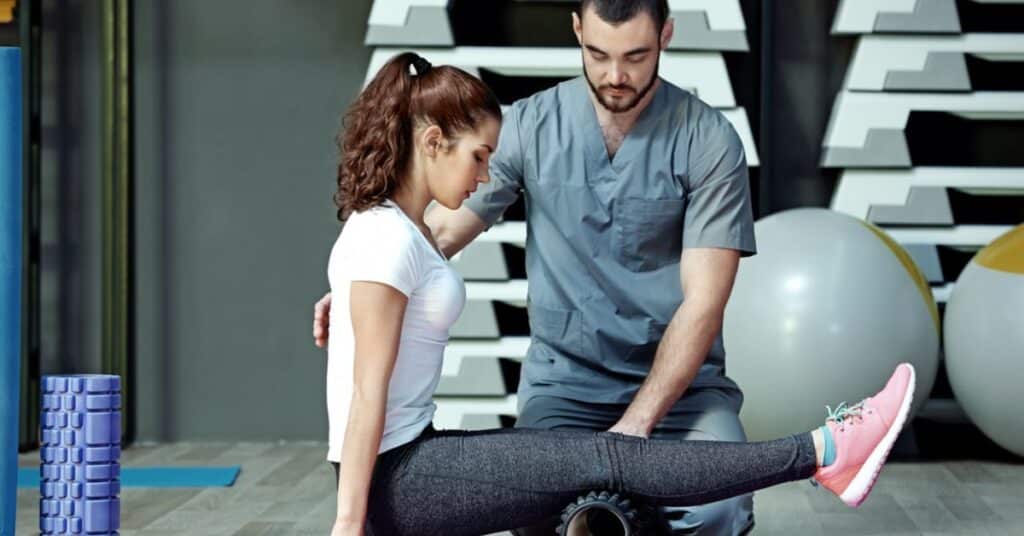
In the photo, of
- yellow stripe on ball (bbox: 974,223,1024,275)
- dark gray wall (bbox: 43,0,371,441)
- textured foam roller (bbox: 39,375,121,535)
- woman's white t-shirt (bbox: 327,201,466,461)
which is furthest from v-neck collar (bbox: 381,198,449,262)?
dark gray wall (bbox: 43,0,371,441)

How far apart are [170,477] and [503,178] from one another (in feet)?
5.08

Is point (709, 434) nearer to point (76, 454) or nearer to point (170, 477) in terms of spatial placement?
point (76, 454)

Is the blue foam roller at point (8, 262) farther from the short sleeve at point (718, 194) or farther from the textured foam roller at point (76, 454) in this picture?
the short sleeve at point (718, 194)

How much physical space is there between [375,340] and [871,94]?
2676mm

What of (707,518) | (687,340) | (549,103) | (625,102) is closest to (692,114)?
(625,102)

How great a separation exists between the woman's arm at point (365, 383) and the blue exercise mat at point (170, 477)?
190cm

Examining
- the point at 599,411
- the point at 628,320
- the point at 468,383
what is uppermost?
the point at 628,320

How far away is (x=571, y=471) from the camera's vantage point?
1960 millimetres

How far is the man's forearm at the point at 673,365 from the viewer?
7.71 feet

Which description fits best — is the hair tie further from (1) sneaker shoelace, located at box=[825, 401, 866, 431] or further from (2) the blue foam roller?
(1) sneaker shoelace, located at box=[825, 401, 866, 431]

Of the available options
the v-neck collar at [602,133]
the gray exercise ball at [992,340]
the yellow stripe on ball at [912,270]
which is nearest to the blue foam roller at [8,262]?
the v-neck collar at [602,133]

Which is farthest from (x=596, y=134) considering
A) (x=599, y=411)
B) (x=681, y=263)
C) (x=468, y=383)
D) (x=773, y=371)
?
(x=468, y=383)

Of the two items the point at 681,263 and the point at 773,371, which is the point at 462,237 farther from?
the point at 773,371

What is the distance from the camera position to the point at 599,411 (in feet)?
8.52
